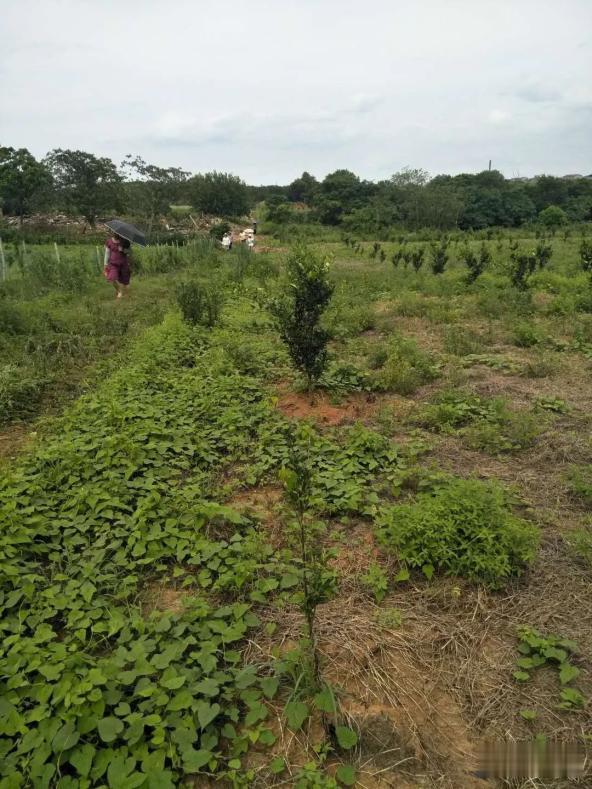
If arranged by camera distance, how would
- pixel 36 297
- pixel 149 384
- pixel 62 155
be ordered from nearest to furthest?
pixel 149 384
pixel 36 297
pixel 62 155

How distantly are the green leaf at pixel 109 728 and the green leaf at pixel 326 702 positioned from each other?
2.50ft

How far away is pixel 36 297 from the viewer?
9.68 meters

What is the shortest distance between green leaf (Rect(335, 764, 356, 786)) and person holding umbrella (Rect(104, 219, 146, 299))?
9238 mm

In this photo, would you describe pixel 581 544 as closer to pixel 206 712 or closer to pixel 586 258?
pixel 206 712

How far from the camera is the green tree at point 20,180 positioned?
33.5 meters

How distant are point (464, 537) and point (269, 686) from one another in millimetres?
1371

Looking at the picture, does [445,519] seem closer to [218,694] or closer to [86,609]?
[218,694]

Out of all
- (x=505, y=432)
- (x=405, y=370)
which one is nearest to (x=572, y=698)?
(x=505, y=432)

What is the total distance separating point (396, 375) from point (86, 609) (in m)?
3.96

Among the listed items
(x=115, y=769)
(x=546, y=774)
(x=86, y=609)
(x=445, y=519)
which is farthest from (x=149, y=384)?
(x=546, y=774)

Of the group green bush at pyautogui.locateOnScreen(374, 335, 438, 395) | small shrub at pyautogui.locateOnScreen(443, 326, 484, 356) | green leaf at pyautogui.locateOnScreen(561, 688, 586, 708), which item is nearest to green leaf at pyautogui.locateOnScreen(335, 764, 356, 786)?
green leaf at pyautogui.locateOnScreen(561, 688, 586, 708)

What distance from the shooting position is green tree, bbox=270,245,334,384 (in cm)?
519

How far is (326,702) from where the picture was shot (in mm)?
2012
